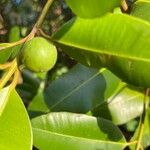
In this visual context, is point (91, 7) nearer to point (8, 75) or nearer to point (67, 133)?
point (8, 75)

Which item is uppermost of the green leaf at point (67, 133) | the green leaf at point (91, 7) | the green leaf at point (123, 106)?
the green leaf at point (91, 7)

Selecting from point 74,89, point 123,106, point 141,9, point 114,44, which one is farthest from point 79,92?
point 114,44

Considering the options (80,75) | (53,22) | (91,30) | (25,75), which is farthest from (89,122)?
(53,22)

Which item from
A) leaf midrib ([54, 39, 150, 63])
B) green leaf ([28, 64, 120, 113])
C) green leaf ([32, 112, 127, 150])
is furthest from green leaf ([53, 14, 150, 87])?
green leaf ([28, 64, 120, 113])

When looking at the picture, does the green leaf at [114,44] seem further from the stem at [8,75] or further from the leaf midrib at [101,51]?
the stem at [8,75]

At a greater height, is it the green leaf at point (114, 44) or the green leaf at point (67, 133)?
the green leaf at point (114, 44)

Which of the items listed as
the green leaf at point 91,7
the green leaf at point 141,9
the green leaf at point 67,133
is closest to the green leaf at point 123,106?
the green leaf at point 67,133
